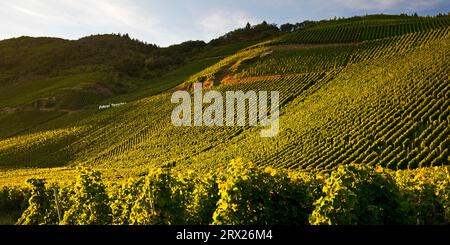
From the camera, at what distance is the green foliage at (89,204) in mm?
16891

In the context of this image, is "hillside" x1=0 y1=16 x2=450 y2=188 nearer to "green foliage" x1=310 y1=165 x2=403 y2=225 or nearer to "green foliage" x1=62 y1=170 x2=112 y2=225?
"green foliage" x1=310 y1=165 x2=403 y2=225

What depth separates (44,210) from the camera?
21000mm

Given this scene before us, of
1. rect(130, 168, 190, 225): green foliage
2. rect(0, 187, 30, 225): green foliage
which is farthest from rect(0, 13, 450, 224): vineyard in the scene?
rect(0, 187, 30, 225): green foliage

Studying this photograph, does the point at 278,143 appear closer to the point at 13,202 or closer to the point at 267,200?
the point at 13,202

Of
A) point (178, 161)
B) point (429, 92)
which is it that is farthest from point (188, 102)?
point (429, 92)

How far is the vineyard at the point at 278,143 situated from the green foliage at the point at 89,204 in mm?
54

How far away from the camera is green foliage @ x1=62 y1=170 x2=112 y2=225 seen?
665 inches

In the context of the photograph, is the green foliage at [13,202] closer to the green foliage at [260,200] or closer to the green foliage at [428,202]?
the green foliage at [260,200]

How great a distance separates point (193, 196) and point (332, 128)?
29.8 m

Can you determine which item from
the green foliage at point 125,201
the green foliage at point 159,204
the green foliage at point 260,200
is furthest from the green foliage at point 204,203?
the green foliage at point 260,200

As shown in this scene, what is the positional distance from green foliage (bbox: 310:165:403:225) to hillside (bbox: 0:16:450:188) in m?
21.2

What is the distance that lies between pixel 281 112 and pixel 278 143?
12.4m

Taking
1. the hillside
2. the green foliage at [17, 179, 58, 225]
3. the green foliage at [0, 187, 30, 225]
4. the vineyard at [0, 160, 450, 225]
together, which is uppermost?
the hillside
